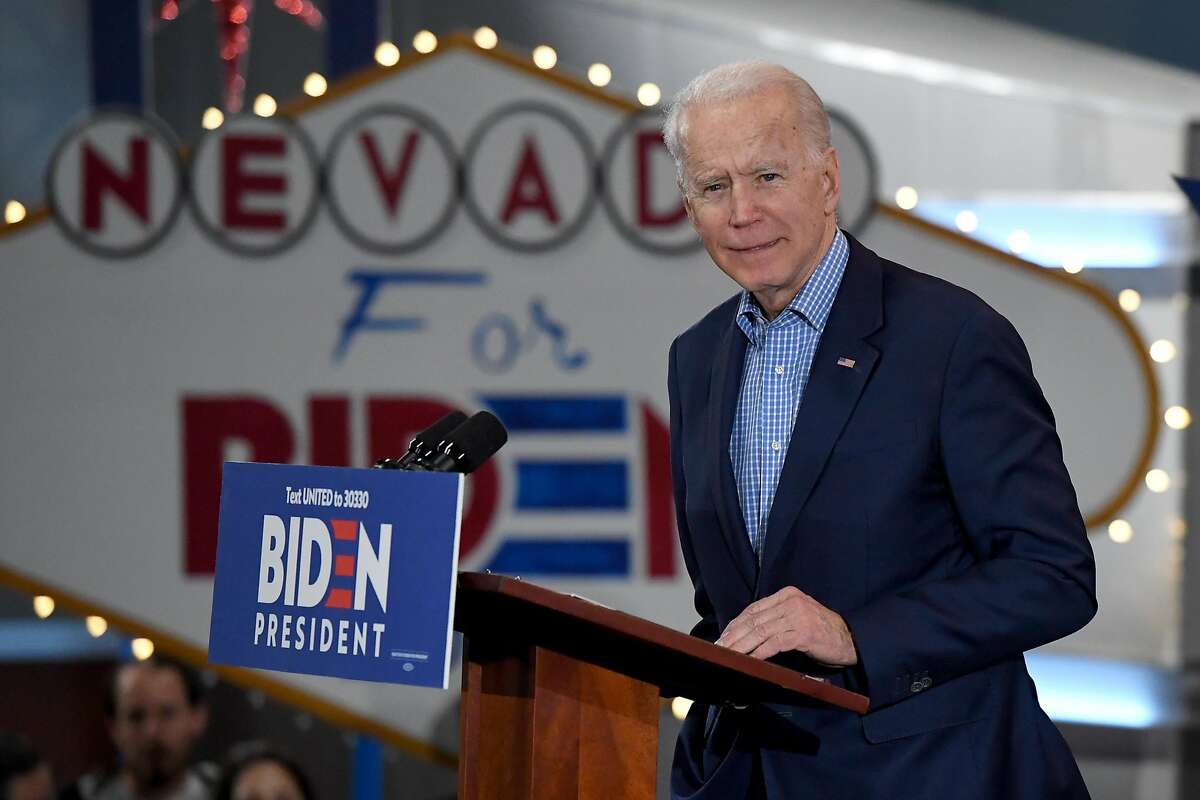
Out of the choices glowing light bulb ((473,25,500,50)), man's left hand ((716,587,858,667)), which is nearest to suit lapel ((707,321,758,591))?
man's left hand ((716,587,858,667))

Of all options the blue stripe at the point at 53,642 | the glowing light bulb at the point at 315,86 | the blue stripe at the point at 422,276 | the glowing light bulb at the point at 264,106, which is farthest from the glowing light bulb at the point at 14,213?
the blue stripe at the point at 53,642

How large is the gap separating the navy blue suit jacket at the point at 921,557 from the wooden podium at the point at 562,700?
0.13 meters

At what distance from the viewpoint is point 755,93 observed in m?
1.39

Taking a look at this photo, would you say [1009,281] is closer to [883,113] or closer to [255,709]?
[883,113]

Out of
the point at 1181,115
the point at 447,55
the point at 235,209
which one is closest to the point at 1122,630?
the point at 1181,115

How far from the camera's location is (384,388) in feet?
11.4

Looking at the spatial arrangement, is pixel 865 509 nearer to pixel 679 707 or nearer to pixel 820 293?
pixel 820 293

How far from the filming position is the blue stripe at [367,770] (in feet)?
11.6

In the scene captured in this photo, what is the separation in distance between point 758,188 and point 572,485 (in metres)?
2.09

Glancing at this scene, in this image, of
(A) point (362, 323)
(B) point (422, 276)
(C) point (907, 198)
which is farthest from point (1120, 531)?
(A) point (362, 323)

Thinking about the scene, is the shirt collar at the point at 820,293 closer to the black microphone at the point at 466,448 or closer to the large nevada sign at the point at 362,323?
the black microphone at the point at 466,448

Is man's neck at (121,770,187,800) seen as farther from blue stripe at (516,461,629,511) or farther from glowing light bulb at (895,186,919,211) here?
glowing light bulb at (895,186,919,211)

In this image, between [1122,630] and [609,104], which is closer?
[1122,630]

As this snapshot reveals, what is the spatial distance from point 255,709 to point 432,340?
105 centimetres
